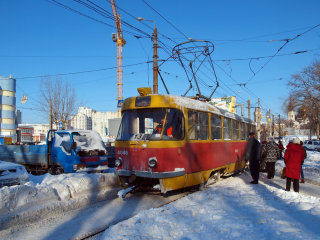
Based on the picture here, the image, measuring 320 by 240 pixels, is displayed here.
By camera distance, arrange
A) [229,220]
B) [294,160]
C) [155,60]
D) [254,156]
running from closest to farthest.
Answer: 1. [229,220]
2. [294,160]
3. [254,156]
4. [155,60]

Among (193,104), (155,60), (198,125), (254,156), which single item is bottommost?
(254,156)

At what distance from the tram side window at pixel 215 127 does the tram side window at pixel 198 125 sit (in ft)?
1.51

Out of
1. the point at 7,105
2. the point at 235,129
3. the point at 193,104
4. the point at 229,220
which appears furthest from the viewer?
the point at 7,105

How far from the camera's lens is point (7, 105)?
3981 centimetres

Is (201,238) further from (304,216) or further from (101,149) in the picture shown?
(101,149)

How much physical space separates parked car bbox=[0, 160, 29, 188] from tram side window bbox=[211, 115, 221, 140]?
5.90m

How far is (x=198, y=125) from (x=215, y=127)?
1.48 meters

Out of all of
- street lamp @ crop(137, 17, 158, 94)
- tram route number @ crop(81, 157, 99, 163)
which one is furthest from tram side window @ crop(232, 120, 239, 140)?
tram route number @ crop(81, 157, 99, 163)

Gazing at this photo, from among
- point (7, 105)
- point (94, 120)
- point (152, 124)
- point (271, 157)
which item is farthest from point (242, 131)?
point (94, 120)

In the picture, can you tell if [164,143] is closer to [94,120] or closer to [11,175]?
[11,175]

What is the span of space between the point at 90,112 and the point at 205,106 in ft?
278

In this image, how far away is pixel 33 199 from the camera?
6.94 meters

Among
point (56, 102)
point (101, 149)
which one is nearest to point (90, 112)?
point (56, 102)

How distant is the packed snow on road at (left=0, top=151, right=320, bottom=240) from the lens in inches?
188
